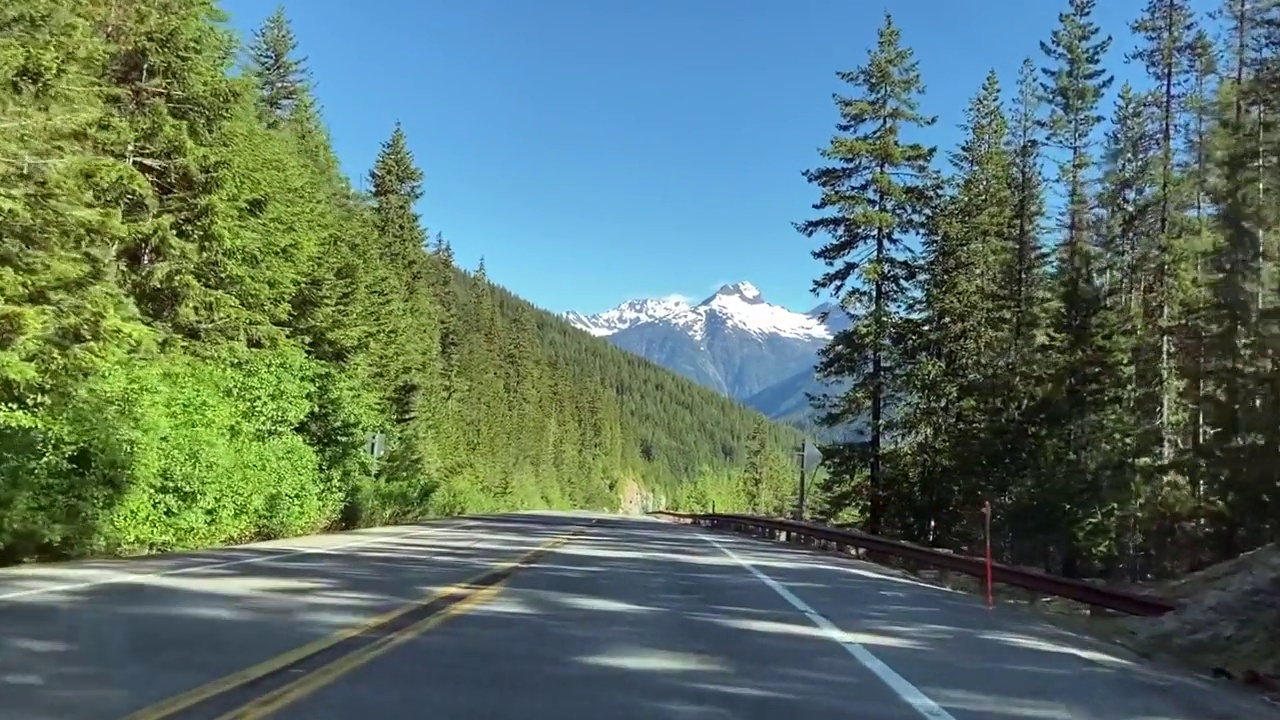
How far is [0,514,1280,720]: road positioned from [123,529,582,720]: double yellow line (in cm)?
3

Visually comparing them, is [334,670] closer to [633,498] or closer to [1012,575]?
[1012,575]

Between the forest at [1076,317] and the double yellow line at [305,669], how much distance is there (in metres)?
22.1

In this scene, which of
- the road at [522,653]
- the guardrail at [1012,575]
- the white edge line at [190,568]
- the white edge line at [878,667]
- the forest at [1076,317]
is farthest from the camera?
the forest at [1076,317]

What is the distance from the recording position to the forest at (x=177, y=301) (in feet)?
56.2

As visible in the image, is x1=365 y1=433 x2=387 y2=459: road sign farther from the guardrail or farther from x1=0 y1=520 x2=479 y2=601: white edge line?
the guardrail

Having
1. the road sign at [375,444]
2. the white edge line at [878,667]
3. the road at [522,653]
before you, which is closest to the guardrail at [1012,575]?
the road at [522,653]

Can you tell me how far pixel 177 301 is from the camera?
2578 centimetres

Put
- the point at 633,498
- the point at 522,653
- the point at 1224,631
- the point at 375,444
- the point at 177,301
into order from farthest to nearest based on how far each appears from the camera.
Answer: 1. the point at 633,498
2. the point at 375,444
3. the point at 177,301
4. the point at 1224,631
5. the point at 522,653

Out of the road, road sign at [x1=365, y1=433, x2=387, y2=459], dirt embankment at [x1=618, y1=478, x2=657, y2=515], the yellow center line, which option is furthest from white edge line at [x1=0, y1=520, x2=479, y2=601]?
dirt embankment at [x1=618, y1=478, x2=657, y2=515]

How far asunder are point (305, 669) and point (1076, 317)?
29093mm

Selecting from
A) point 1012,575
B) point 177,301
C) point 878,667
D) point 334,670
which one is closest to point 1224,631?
point 1012,575

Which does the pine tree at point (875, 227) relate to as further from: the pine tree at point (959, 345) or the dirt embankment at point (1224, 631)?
the dirt embankment at point (1224, 631)

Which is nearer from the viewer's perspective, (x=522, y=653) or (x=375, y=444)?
(x=522, y=653)

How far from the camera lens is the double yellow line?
644 cm
